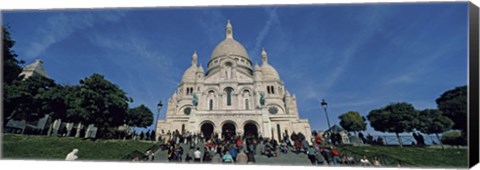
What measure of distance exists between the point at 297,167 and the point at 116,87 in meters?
11.2

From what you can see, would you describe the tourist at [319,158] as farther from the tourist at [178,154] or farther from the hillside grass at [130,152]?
the tourist at [178,154]

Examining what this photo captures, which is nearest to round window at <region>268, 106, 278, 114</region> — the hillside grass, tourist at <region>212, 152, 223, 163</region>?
the hillside grass

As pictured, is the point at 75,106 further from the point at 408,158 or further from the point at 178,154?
the point at 408,158

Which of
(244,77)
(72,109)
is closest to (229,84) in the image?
(244,77)

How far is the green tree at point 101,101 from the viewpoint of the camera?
Result: 14805 millimetres

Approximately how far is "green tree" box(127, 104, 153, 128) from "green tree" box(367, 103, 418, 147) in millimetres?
13792

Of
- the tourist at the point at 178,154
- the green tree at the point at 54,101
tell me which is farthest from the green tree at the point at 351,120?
the green tree at the point at 54,101

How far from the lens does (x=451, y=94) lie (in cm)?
1035

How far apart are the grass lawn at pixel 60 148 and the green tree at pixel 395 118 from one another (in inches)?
489

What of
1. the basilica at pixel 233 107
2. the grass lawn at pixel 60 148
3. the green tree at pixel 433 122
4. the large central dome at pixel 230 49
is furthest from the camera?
the large central dome at pixel 230 49

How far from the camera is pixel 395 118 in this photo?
48.5ft

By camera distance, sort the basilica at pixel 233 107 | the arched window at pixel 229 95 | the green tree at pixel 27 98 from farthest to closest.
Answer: the arched window at pixel 229 95 → the basilica at pixel 233 107 → the green tree at pixel 27 98

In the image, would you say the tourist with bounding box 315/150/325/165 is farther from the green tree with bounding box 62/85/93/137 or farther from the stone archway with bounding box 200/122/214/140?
the green tree with bounding box 62/85/93/137

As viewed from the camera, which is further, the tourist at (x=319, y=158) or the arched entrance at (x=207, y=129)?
the arched entrance at (x=207, y=129)
